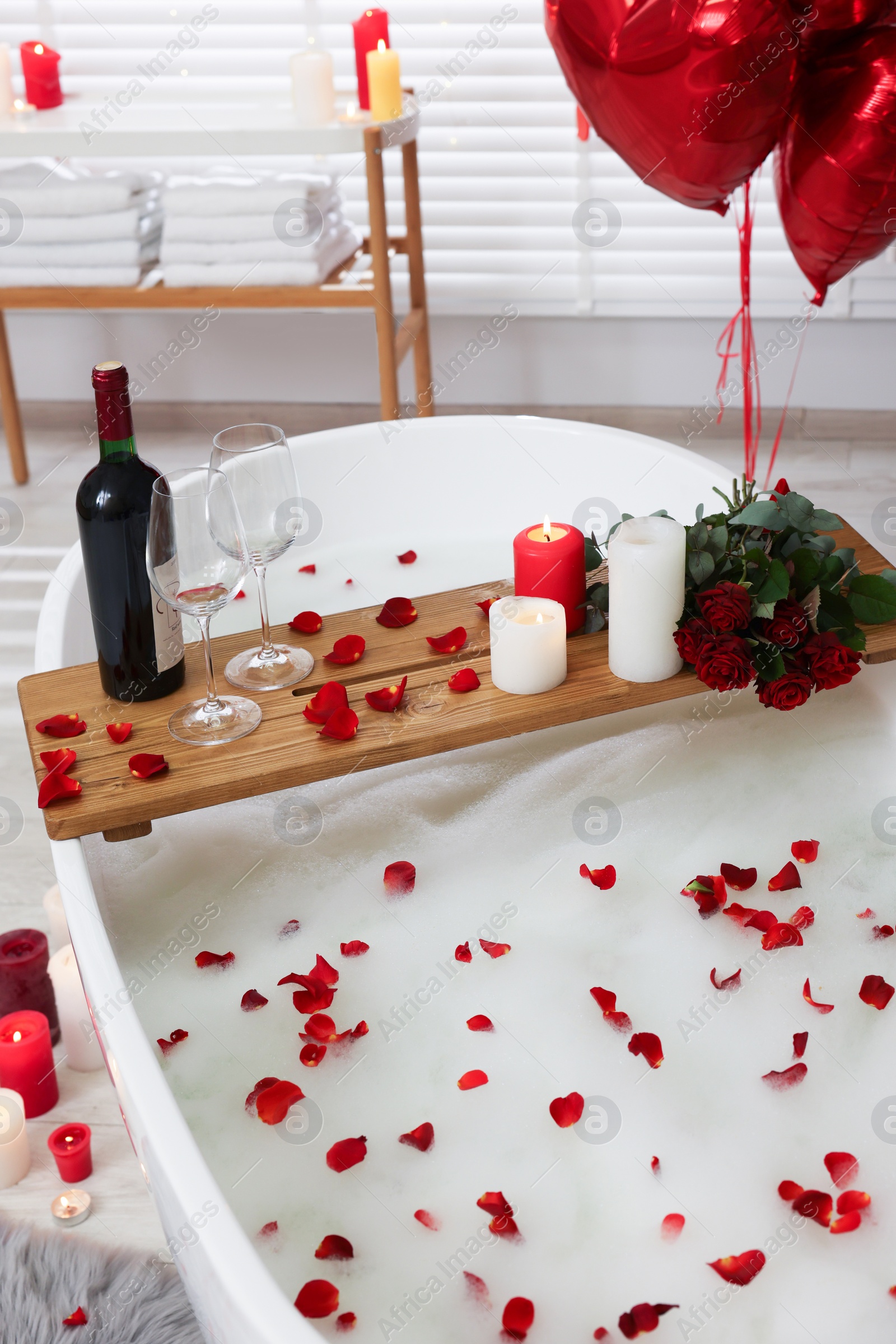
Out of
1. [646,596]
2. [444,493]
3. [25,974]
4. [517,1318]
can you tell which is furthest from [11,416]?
[517,1318]

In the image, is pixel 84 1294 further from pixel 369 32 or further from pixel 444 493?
pixel 369 32

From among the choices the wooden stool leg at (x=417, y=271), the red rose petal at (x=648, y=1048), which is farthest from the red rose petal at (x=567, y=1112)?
the wooden stool leg at (x=417, y=271)

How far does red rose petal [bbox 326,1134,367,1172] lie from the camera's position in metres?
0.87

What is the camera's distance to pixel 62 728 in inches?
43.8

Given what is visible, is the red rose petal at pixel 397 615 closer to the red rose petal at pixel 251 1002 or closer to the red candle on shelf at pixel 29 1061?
the red rose petal at pixel 251 1002

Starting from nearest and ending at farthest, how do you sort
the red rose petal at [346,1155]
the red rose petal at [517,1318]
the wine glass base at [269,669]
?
the red rose petal at [517,1318]
the red rose petal at [346,1155]
the wine glass base at [269,669]

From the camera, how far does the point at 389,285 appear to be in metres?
2.53

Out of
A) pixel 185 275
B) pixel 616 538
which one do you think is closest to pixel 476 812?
pixel 616 538

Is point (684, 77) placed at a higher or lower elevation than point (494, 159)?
higher

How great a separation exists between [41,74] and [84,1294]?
2.54m

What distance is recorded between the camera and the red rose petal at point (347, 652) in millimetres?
1212

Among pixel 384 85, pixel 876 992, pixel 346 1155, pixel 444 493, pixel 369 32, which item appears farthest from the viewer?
pixel 369 32

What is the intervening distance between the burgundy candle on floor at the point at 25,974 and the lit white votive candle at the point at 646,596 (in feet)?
2.67

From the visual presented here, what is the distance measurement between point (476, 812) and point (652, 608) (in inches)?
10.7
